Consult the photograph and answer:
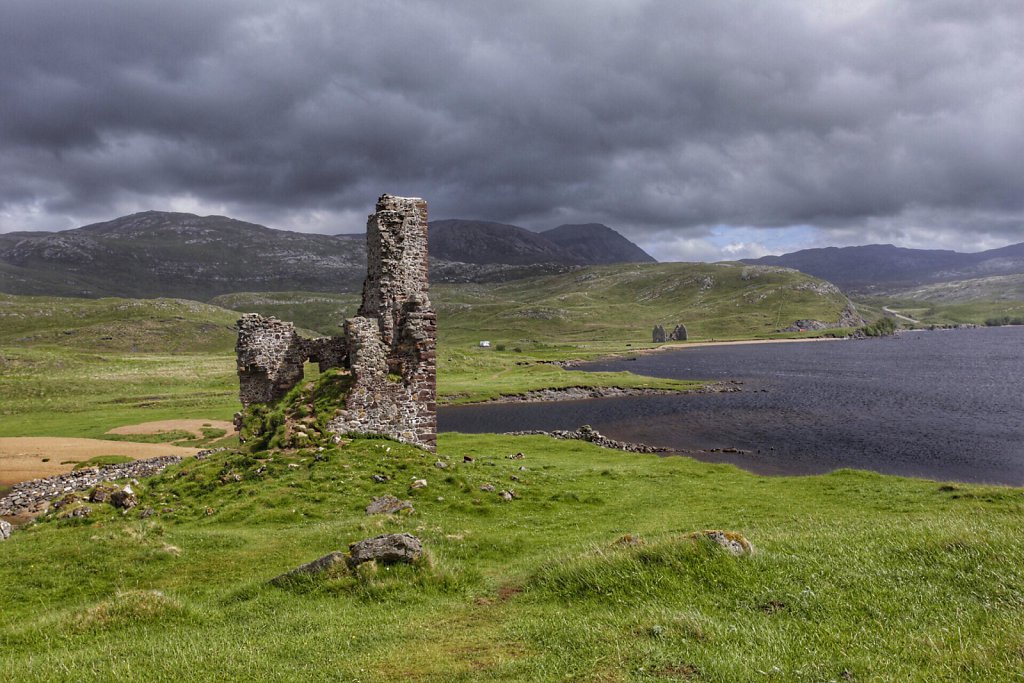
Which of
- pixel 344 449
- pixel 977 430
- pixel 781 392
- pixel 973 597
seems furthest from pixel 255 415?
pixel 781 392

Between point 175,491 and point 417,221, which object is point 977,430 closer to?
point 417,221

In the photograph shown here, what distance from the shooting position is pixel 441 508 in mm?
24484

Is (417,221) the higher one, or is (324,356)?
(417,221)

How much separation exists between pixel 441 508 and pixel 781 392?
297 feet

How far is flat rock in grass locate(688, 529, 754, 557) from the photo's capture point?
12318 mm

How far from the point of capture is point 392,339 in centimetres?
3250

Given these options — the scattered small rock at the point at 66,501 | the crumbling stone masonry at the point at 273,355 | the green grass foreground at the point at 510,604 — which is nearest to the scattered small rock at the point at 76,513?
the green grass foreground at the point at 510,604

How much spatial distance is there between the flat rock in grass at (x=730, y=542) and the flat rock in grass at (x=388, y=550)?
22.5 ft

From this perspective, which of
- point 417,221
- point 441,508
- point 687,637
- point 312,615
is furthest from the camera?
point 417,221

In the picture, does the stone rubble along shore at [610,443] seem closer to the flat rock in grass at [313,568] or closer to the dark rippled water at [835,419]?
the dark rippled water at [835,419]

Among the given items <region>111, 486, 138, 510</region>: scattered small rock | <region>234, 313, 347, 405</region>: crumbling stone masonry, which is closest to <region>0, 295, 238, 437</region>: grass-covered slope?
<region>234, 313, 347, 405</region>: crumbling stone masonry

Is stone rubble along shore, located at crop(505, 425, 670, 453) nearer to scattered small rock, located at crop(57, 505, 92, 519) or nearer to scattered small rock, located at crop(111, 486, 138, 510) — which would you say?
scattered small rock, located at crop(111, 486, 138, 510)

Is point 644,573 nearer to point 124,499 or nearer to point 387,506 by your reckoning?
point 387,506

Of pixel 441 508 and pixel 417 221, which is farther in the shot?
pixel 417 221
